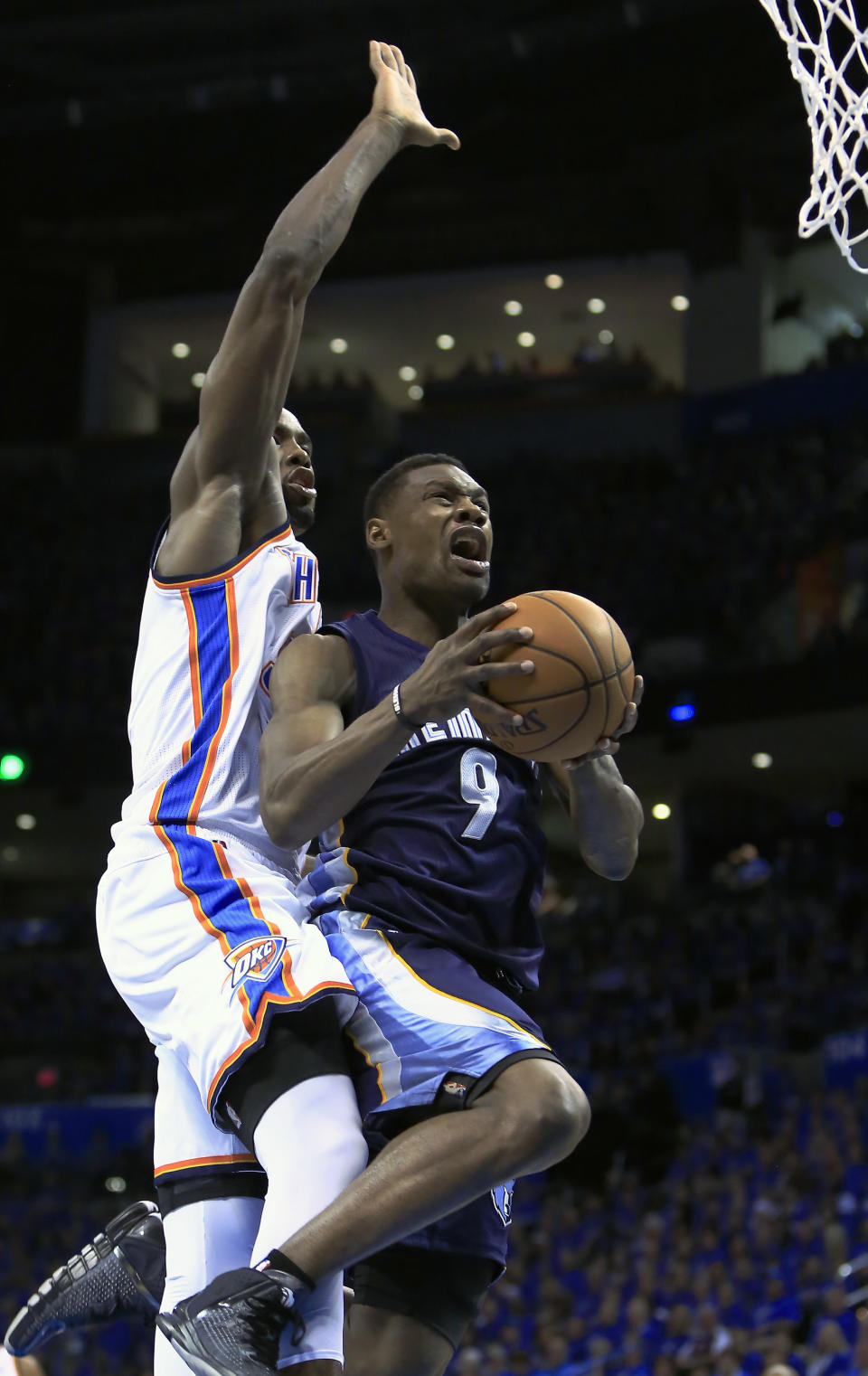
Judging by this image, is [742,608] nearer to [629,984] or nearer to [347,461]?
[629,984]

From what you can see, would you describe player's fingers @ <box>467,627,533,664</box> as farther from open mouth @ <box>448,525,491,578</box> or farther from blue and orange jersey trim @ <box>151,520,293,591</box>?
blue and orange jersey trim @ <box>151,520,293,591</box>

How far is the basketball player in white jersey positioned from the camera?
3.15m

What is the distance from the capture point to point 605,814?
12.5ft

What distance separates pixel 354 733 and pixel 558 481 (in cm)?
2092

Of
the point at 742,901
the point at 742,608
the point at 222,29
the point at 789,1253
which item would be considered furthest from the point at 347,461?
the point at 789,1253

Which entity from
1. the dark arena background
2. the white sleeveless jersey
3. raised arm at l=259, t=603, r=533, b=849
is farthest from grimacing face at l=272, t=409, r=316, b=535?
the dark arena background

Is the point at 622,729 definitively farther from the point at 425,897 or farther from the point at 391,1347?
the point at 391,1347

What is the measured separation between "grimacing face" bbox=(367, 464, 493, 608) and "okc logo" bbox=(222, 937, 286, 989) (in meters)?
1.00

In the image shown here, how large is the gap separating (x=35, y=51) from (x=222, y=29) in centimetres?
260

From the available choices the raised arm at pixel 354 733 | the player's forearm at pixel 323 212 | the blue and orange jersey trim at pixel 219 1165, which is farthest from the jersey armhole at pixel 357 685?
the blue and orange jersey trim at pixel 219 1165

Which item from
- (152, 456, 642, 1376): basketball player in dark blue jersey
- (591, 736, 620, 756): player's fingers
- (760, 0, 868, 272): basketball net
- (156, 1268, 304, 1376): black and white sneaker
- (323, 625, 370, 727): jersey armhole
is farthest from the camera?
(760, 0, 868, 272): basketball net

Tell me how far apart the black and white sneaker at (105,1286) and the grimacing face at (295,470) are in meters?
1.78

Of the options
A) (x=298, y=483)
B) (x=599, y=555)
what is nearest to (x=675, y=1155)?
(x=599, y=555)

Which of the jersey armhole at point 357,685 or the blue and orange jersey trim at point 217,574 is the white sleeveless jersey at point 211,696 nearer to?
the blue and orange jersey trim at point 217,574
